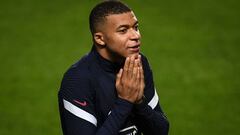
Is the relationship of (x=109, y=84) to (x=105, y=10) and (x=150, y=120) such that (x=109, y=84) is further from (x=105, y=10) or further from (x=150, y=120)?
(x=105, y=10)

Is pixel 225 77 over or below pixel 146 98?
below

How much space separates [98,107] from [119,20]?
1.59 feet

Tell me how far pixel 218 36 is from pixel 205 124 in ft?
7.69

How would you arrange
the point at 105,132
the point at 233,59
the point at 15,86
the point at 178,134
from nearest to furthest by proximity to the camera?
the point at 105,132 → the point at 178,134 → the point at 15,86 → the point at 233,59

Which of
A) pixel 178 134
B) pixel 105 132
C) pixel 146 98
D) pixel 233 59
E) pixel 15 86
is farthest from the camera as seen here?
pixel 233 59

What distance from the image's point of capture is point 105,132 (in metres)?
2.61

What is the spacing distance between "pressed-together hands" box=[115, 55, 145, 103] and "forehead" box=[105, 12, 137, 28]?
0.60ft

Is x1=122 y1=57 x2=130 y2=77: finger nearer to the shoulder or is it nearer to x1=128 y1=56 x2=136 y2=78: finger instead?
x1=128 y1=56 x2=136 y2=78: finger

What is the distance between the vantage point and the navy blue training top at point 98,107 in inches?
104

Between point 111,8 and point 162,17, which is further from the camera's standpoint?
point 162,17

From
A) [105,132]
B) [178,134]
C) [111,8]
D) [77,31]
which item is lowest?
[178,134]

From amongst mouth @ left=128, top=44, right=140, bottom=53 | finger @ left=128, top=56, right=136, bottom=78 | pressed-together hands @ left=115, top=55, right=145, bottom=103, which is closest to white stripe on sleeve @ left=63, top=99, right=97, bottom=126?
pressed-together hands @ left=115, top=55, right=145, bottom=103

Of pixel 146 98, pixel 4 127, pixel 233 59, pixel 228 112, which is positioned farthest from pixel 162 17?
pixel 146 98

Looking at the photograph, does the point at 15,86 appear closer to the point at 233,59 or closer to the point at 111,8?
the point at 233,59
